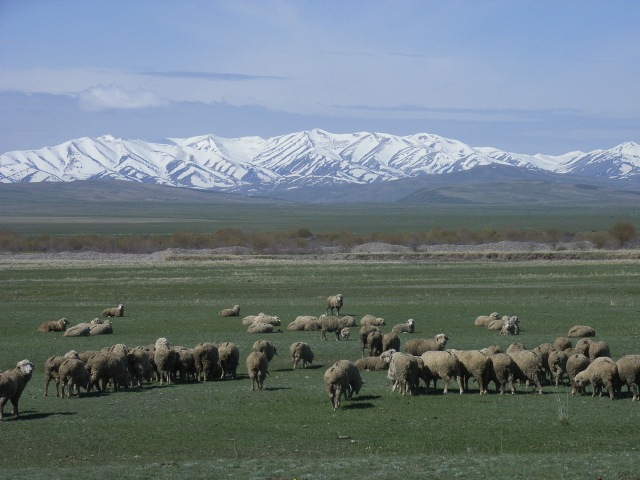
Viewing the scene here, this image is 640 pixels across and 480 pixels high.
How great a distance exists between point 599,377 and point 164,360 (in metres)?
11.0

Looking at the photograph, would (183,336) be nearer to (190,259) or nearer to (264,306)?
(264,306)

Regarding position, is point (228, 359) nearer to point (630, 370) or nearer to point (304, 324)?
point (630, 370)

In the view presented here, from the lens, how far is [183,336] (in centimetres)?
3225

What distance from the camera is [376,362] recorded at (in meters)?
25.1

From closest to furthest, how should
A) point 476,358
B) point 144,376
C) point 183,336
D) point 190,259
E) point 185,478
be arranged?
point 185,478, point 476,358, point 144,376, point 183,336, point 190,259

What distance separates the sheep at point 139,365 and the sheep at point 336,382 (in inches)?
232

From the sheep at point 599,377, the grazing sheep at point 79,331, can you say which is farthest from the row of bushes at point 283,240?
the sheep at point 599,377

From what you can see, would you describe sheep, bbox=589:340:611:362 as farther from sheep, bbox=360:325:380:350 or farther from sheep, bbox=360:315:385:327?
sheep, bbox=360:315:385:327

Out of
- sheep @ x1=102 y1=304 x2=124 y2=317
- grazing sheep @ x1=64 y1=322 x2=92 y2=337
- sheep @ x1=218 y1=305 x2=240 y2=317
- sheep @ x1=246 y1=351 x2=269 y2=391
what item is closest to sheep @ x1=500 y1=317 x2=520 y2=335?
sheep @ x1=246 y1=351 x2=269 y2=391

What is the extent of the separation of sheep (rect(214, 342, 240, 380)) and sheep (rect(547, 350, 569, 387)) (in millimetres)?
8280

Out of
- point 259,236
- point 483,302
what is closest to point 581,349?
point 483,302

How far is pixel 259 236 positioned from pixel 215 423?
99026mm

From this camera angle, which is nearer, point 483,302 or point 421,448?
point 421,448

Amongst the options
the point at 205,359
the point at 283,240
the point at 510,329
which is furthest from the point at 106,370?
the point at 283,240
